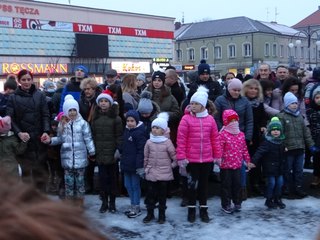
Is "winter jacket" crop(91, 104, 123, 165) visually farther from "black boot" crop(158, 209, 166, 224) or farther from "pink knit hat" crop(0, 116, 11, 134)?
"pink knit hat" crop(0, 116, 11, 134)

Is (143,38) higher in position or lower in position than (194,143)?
higher

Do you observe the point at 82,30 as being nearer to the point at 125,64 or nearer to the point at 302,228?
the point at 125,64

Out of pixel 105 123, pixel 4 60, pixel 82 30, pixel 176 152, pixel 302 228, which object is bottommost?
pixel 302 228

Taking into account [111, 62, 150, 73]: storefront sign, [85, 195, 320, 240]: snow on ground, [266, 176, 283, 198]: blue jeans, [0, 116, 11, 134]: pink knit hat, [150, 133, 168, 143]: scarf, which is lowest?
[85, 195, 320, 240]: snow on ground

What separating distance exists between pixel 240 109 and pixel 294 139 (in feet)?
2.92

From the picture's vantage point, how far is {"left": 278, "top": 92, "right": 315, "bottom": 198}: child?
6.55m

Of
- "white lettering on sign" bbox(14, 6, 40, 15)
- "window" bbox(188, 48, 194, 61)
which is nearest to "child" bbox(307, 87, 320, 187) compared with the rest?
"white lettering on sign" bbox(14, 6, 40, 15)

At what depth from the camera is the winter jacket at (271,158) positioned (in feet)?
19.8

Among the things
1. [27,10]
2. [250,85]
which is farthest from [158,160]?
[27,10]

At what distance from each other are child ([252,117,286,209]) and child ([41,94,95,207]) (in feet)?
7.48

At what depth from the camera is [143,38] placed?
56.4 metres

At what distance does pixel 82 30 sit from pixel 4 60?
36.6 feet

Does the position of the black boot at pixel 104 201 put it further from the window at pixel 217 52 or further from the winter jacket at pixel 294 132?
the window at pixel 217 52

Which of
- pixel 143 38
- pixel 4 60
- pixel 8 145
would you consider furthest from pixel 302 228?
pixel 143 38
